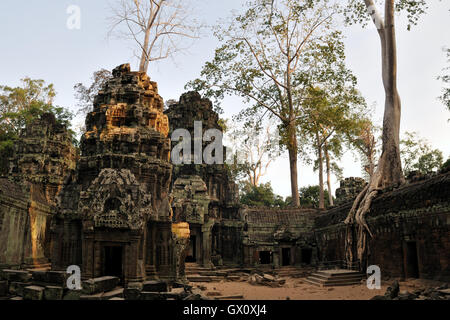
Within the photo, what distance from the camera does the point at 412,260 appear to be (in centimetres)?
1302

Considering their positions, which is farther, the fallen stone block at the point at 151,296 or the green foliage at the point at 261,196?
the green foliage at the point at 261,196

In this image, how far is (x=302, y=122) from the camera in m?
25.2

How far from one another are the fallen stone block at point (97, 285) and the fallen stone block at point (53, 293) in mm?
530

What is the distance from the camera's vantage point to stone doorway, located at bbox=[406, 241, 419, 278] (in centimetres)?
1287

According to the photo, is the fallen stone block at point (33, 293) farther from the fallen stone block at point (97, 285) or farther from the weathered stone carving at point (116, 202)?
the weathered stone carving at point (116, 202)

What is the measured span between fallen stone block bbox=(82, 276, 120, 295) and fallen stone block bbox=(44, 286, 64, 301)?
1.74 ft

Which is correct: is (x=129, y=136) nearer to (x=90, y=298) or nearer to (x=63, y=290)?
(x=63, y=290)

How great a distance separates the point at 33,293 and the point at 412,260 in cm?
1201

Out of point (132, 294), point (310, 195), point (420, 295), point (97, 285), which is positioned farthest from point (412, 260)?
point (310, 195)

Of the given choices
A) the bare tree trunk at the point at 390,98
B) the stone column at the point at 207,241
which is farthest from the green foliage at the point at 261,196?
the bare tree trunk at the point at 390,98

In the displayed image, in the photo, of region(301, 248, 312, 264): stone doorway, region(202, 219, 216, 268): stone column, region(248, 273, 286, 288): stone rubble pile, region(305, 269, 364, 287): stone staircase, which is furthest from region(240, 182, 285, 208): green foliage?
region(305, 269, 364, 287): stone staircase

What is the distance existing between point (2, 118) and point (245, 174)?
24.7 meters

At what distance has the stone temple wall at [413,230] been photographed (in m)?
11.3

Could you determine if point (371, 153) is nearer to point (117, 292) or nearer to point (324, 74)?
point (324, 74)
